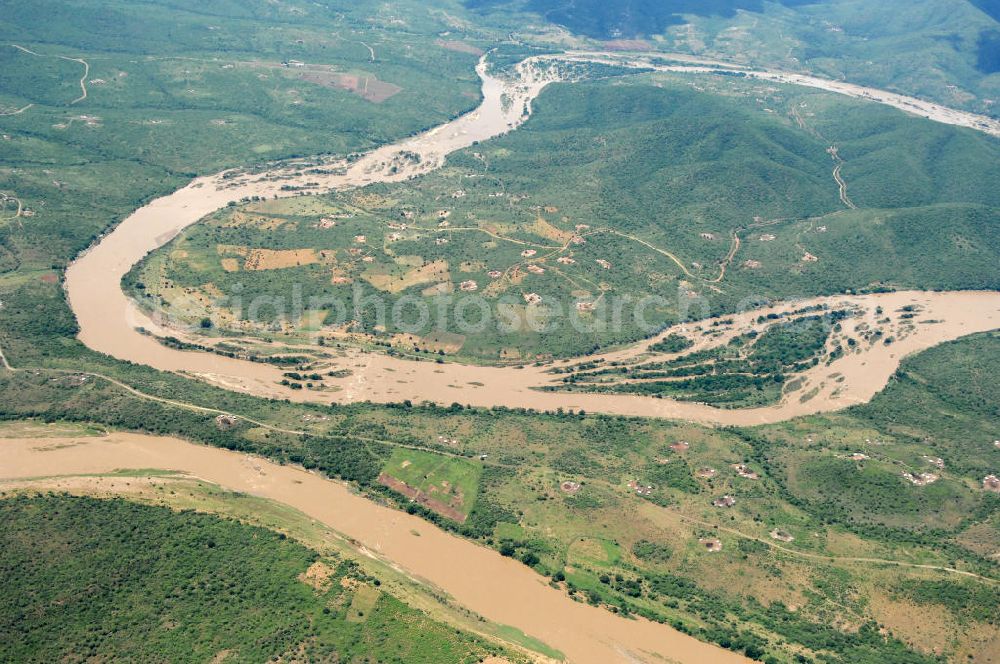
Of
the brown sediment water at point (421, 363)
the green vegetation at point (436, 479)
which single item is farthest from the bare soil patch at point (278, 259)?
the green vegetation at point (436, 479)

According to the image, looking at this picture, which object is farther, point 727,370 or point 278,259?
point 278,259

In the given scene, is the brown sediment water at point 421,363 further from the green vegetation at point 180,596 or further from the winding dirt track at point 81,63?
the winding dirt track at point 81,63

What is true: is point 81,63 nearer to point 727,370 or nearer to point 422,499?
point 422,499

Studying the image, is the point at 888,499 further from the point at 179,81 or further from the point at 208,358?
the point at 179,81

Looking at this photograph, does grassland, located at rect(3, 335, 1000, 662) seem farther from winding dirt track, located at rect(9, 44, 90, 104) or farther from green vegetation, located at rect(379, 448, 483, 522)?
winding dirt track, located at rect(9, 44, 90, 104)

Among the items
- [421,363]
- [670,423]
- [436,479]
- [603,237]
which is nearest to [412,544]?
[436,479]

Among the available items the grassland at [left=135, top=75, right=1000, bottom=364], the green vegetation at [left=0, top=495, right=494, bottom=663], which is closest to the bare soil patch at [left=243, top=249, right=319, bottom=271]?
the grassland at [left=135, top=75, right=1000, bottom=364]

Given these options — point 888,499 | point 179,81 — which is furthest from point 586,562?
point 179,81
